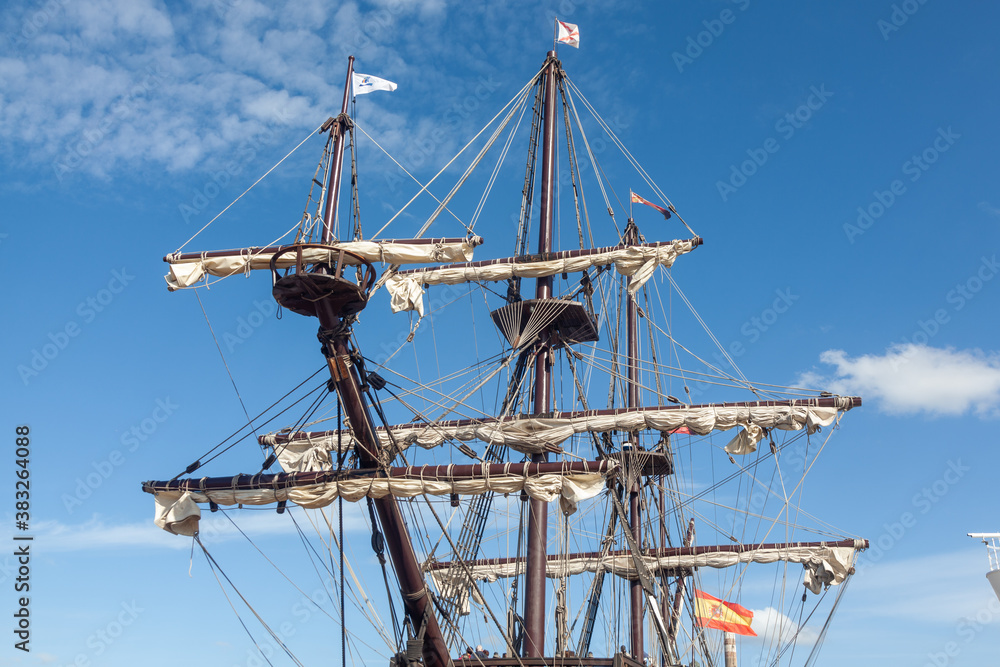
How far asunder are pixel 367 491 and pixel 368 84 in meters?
10.7

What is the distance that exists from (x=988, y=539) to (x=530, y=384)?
47.1ft

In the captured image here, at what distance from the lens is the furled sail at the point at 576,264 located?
2708 cm

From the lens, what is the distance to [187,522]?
18594 mm

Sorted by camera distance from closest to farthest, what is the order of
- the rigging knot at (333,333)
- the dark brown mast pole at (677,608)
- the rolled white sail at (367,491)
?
the rigging knot at (333,333) → the rolled white sail at (367,491) → the dark brown mast pole at (677,608)

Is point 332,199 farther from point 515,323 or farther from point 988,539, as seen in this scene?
point 988,539

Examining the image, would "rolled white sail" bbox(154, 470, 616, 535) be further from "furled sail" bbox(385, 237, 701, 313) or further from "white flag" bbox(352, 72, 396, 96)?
"white flag" bbox(352, 72, 396, 96)

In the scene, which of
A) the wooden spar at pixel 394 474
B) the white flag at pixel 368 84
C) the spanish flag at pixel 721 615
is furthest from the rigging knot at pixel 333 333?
the spanish flag at pixel 721 615

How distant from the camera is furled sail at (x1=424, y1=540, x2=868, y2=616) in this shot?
112ft

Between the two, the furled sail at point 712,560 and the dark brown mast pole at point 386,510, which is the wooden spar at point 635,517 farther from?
the dark brown mast pole at point 386,510

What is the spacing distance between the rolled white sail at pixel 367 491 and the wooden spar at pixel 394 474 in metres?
0.07

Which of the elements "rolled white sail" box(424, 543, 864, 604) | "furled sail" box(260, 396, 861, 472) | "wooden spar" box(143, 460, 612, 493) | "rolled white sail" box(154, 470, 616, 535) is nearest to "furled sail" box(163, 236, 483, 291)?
"wooden spar" box(143, 460, 612, 493)

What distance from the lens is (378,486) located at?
695 inches

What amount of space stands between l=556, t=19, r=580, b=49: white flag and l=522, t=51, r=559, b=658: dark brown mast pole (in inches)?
26.2

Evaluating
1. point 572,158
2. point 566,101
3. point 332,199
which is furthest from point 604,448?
point 332,199
